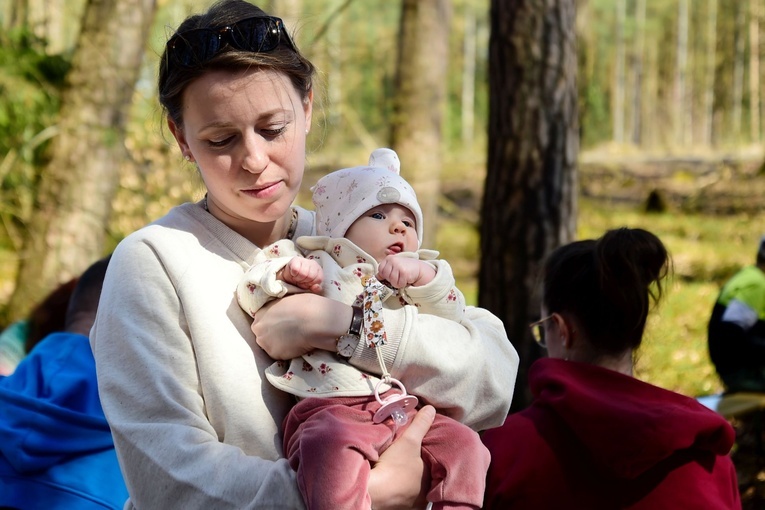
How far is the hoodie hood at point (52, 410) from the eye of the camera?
2.73 m

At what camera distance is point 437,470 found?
1751mm

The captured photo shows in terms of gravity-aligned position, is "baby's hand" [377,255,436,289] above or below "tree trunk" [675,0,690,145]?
below

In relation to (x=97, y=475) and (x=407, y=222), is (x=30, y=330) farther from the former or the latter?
(x=407, y=222)

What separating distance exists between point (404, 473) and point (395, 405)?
0.42 feet

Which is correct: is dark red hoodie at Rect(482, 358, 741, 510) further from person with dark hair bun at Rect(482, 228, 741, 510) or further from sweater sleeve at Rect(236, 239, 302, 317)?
sweater sleeve at Rect(236, 239, 302, 317)

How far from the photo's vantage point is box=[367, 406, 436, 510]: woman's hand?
66.2 inches

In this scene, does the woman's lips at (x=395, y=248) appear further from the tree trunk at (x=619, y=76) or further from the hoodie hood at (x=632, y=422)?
the tree trunk at (x=619, y=76)

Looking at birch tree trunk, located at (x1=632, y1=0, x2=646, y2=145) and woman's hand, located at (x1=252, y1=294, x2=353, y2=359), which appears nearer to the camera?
woman's hand, located at (x1=252, y1=294, x2=353, y2=359)

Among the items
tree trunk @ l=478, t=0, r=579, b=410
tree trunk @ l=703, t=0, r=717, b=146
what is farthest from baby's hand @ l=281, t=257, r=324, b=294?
tree trunk @ l=703, t=0, r=717, b=146

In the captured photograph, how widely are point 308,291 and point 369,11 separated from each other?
37465 mm

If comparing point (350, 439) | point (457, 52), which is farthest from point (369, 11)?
point (350, 439)

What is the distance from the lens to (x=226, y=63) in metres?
1.74

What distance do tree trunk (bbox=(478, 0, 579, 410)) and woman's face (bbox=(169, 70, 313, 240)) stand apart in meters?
3.50

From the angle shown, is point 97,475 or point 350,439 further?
point 97,475
